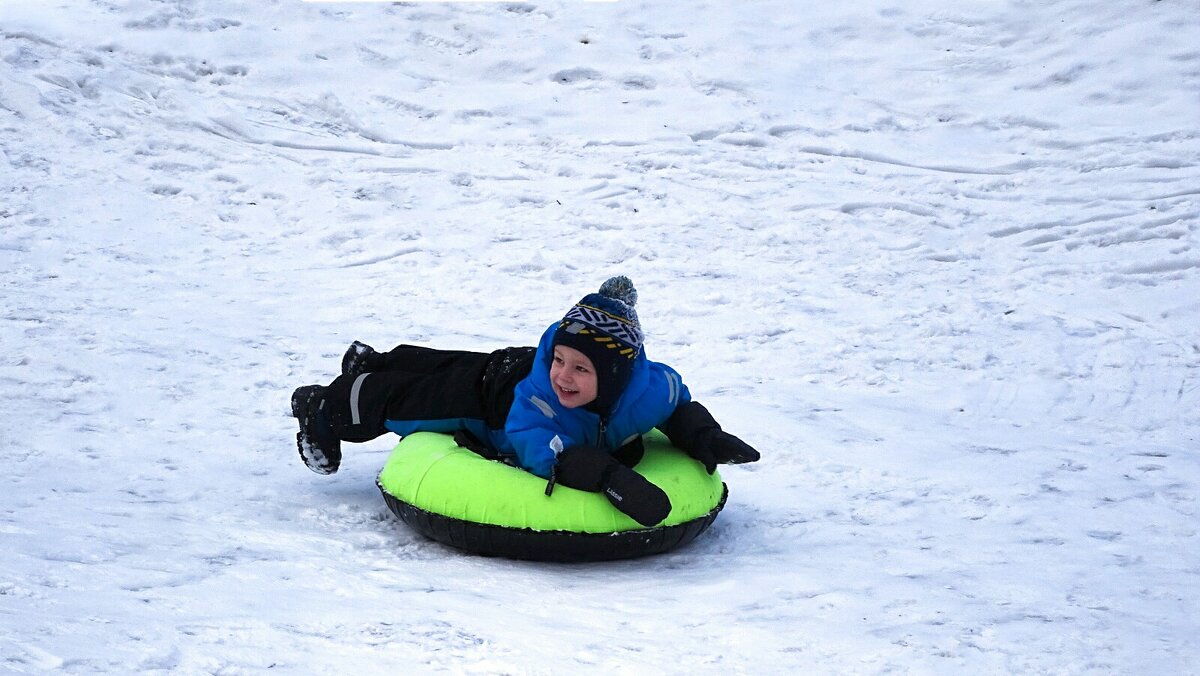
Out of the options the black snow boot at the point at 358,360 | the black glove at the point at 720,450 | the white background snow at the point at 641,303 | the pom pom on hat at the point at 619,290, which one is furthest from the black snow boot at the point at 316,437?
the black glove at the point at 720,450

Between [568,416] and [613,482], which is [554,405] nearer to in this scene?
[568,416]

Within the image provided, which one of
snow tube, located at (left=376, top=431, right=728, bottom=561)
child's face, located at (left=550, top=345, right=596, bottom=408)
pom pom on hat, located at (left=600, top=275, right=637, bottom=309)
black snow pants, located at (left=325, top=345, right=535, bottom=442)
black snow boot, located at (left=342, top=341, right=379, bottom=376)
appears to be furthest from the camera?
black snow boot, located at (left=342, top=341, right=379, bottom=376)

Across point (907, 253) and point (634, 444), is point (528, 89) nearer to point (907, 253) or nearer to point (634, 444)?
point (907, 253)

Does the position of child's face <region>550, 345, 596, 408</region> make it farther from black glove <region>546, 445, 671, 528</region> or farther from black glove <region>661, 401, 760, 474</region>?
black glove <region>661, 401, 760, 474</region>

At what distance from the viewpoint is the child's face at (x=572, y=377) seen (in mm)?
3637

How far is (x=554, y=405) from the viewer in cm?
371

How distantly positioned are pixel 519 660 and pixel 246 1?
9953mm

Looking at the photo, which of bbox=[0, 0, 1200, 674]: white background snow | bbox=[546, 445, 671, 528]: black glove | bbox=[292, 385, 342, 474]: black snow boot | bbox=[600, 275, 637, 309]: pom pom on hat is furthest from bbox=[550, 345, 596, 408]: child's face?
bbox=[292, 385, 342, 474]: black snow boot

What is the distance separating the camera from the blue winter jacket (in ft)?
12.0

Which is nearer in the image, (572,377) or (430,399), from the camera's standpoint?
(572,377)

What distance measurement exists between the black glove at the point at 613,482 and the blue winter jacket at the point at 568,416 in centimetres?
7

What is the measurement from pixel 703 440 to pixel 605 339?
50 cm

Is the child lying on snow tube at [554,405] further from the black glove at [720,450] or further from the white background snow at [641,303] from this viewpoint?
the white background snow at [641,303]

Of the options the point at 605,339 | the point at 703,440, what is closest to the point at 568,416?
the point at 605,339
